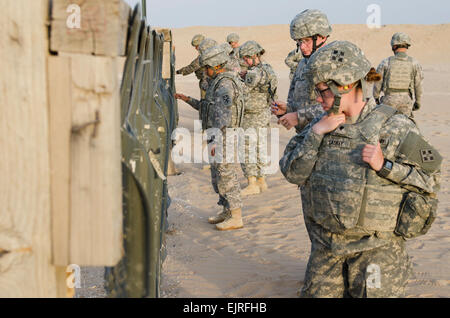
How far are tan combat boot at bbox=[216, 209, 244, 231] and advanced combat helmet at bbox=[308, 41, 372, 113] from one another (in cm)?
337

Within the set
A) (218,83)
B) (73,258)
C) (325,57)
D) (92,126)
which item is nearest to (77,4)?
(92,126)

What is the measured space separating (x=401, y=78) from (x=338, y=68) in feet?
22.0

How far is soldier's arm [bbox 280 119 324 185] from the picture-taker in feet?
11.2

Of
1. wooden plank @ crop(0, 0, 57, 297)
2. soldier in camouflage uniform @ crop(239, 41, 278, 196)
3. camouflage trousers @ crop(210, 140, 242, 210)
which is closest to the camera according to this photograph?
wooden plank @ crop(0, 0, 57, 297)

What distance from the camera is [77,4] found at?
1347 mm

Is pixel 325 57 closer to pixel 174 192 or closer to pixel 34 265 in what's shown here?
pixel 34 265

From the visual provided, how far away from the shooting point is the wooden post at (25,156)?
1.32 m

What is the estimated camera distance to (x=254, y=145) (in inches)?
335

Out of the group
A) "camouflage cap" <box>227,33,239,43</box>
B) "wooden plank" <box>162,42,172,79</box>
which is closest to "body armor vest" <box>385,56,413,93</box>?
"camouflage cap" <box>227,33,239,43</box>

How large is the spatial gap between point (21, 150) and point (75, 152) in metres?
0.14

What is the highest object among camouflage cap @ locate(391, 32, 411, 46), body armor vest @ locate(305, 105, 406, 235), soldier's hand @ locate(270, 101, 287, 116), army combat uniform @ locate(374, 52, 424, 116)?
camouflage cap @ locate(391, 32, 411, 46)

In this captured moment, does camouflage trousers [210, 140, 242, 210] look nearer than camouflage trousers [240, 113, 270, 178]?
Yes

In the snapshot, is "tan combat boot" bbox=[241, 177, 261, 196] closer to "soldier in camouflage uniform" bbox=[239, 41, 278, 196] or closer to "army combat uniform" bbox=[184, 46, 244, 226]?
"soldier in camouflage uniform" bbox=[239, 41, 278, 196]

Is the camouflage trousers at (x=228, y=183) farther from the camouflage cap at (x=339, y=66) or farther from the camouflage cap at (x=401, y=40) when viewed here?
the camouflage cap at (x=401, y=40)
